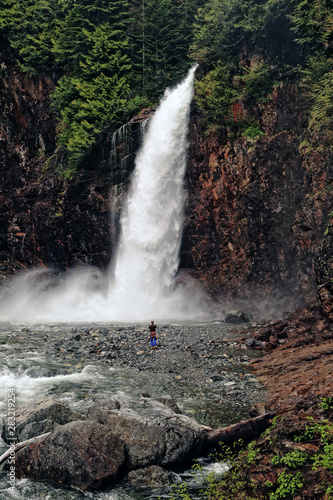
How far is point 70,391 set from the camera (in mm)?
10258

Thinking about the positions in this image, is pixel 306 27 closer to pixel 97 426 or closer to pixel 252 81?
pixel 252 81

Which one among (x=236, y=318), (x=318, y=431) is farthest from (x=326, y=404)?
(x=236, y=318)

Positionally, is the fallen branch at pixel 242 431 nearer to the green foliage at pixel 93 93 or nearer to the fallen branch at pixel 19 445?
the fallen branch at pixel 19 445

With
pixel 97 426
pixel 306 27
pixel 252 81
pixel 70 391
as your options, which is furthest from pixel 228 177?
pixel 97 426

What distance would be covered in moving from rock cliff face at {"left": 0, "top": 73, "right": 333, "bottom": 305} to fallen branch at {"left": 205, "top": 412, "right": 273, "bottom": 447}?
1520cm

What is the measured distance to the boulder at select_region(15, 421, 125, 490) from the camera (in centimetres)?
614

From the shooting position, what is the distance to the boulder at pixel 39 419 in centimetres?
733

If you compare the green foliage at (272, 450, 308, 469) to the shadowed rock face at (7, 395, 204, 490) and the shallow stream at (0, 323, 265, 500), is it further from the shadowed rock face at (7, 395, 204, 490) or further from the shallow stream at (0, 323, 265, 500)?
the shadowed rock face at (7, 395, 204, 490)

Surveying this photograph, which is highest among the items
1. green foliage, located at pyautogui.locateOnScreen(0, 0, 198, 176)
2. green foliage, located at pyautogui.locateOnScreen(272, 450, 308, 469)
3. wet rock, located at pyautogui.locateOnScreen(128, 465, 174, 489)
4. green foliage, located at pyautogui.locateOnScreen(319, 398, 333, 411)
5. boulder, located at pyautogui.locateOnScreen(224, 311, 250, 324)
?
green foliage, located at pyautogui.locateOnScreen(0, 0, 198, 176)

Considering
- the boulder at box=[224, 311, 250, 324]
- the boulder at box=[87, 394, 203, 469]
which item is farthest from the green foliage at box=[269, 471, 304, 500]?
the boulder at box=[224, 311, 250, 324]

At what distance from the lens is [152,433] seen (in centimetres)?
685

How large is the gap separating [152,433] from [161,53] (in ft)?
115

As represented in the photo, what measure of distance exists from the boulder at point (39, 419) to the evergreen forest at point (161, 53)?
1868cm

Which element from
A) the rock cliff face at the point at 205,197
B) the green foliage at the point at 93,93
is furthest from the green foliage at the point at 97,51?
the rock cliff face at the point at 205,197
